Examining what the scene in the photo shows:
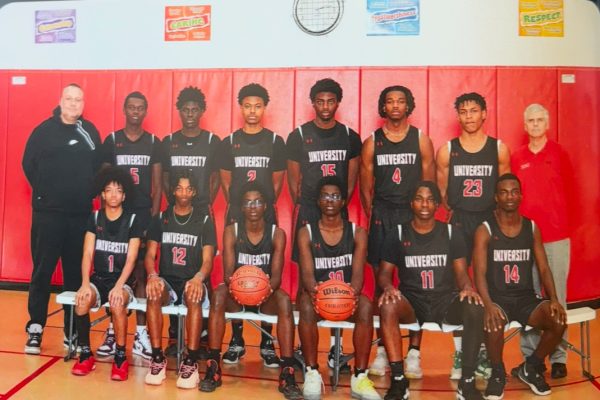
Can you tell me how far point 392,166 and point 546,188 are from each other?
1.02 m

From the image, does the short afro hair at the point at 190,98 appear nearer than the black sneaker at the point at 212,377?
No

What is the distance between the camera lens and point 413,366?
3.35 m

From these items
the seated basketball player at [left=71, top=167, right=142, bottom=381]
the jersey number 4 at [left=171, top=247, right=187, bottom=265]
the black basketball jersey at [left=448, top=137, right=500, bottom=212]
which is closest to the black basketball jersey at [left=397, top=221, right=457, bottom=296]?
the black basketball jersey at [left=448, top=137, right=500, bottom=212]

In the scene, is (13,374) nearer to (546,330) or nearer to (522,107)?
(546,330)

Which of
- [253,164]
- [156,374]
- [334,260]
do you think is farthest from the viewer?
[253,164]

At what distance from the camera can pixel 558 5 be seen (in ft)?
14.9

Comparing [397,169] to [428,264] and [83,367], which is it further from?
[83,367]

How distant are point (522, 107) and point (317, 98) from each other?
181 centimetres

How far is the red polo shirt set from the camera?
11.7ft

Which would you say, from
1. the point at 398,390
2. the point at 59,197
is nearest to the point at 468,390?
the point at 398,390

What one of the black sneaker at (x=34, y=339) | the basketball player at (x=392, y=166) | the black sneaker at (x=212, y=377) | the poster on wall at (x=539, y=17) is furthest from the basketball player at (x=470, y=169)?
the black sneaker at (x=34, y=339)

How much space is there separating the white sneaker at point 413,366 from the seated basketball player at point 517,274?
1.91 feet

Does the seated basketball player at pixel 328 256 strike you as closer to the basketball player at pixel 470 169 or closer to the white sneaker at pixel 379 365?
the white sneaker at pixel 379 365

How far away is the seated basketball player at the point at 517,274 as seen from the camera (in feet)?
10.0
